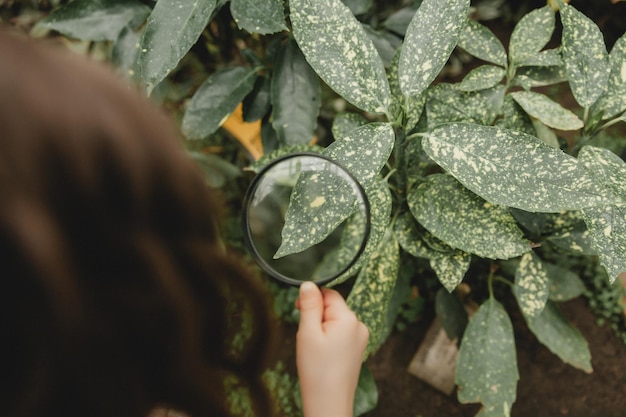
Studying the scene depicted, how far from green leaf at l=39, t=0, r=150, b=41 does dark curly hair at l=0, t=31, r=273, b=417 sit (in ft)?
2.21

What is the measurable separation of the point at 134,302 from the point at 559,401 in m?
1.40

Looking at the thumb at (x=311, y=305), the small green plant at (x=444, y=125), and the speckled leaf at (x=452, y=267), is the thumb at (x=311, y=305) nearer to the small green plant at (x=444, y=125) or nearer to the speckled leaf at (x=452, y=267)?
the small green plant at (x=444, y=125)

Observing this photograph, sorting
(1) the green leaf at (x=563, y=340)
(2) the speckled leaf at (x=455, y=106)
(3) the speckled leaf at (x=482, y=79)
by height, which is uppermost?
(3) the speckled leaf at (x=482, y=79)

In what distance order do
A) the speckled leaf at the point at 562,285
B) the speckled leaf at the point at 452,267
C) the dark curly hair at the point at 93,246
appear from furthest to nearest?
the speckled leaf at the point at 562,285
the speckled leaf at the point at 452,267
the dark curly hair at the point at 93,246

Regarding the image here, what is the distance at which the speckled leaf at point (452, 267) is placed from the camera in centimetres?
96

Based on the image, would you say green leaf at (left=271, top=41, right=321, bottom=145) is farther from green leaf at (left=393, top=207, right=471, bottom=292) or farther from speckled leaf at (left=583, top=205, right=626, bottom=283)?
speckled leaf at (left=583, top=205, right=626, bottom=283)

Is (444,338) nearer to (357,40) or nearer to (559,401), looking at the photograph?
(559,401)

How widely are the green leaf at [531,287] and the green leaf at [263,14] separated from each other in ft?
2.28

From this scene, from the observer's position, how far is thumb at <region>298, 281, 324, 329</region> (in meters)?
0.82

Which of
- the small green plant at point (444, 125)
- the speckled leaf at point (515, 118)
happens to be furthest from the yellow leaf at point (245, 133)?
the speckled leaf at point (515, 118)

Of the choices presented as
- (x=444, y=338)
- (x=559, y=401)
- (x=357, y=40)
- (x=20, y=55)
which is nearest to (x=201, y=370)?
(x=20, y=55)

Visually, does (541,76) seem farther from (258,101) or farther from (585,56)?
(258,101)

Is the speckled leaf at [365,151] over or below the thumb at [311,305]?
over

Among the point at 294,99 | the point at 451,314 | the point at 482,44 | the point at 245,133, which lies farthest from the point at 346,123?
the point at 245,133
